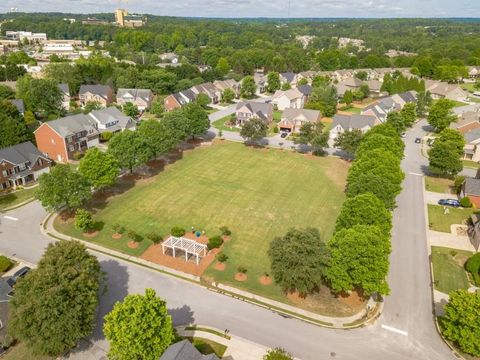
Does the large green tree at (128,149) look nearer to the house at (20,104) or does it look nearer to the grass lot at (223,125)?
the grass lot at (223,125)

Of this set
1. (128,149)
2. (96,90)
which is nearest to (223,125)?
(128,149)

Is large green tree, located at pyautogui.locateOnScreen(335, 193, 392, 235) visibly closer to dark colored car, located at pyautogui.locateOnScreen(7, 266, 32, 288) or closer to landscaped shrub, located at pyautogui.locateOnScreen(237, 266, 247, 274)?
landscaped shrub, located at pyautogui.locateOnScreen(237, 266, 247, 274)

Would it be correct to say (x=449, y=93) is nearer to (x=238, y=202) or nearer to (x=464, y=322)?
(x=238, y=202)

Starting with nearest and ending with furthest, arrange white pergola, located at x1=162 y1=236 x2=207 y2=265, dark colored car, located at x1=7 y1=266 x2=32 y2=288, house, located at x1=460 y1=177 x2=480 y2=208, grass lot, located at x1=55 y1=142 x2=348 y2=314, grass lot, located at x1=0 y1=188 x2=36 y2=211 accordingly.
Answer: dark colored car, located at x1=7 y1=266 x2=32 y2=288 → white pergola, located at x1=162 y1=236 x2=207 y2=265 → grass lot, located at x1=55 y1=142 x2=348 y2=314 → grass lot, located at x1=0 y1=188 x2=36 y2=211 → house, located at x1=460 y1=177 x2=480 y2=208

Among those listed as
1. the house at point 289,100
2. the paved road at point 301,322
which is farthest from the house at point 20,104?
the house at point 289,100

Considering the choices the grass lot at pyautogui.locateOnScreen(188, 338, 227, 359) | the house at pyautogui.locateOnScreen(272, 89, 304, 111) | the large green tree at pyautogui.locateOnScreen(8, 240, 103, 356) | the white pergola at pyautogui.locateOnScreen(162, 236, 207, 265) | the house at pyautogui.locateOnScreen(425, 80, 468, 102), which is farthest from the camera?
the house at pyautogui.locateOnScreen(425, 80, 468, 102)

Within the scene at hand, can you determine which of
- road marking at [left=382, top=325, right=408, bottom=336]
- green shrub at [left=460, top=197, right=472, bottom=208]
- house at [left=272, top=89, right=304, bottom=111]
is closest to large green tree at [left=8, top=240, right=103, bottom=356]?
road marking at [left=382, top=325, right=408, bottom=336]

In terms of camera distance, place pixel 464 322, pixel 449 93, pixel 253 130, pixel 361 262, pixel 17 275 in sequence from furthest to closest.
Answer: pixel 449 93
pixel 253 130
pixel 17 275
pixel 361 262
pixel 464 322
